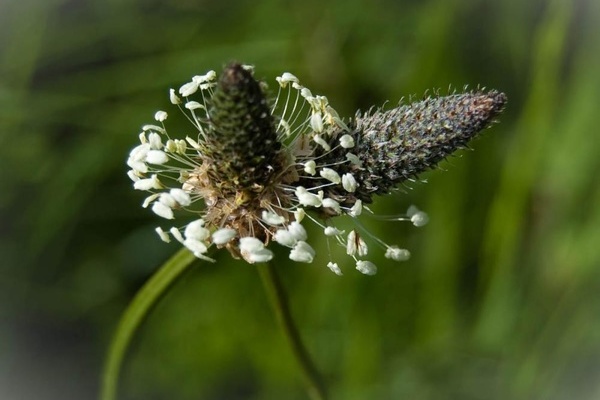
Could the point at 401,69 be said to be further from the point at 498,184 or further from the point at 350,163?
the point at 350,163

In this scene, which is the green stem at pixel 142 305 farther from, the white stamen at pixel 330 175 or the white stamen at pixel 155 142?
the white stamen at pixel 330 175

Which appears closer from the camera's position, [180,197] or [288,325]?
[180,197]

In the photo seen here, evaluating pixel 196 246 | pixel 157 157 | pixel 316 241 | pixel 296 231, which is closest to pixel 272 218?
pixel 296 231

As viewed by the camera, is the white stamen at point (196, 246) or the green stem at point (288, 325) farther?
the green stem at point (288, 325)

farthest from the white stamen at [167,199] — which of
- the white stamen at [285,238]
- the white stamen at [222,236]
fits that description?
the white stamen at [285,238]

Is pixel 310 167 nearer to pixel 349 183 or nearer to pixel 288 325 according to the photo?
pixel 349 183

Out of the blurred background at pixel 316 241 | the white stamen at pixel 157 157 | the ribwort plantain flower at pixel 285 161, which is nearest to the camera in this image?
the ribwort plantain flower at pixel 285 161

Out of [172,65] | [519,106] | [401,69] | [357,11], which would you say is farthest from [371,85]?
[172,65]
